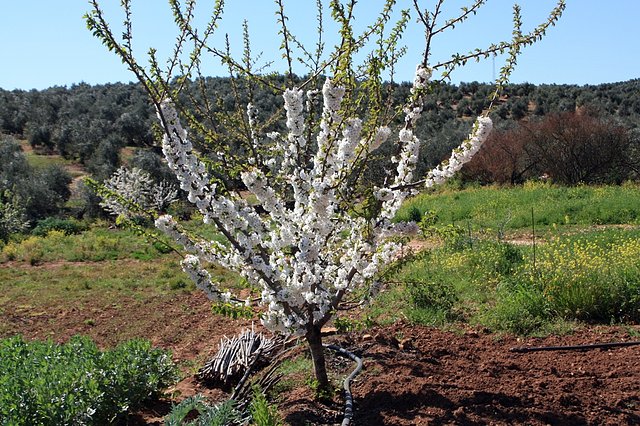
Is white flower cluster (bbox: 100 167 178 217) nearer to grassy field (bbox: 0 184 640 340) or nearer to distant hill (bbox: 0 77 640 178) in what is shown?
grassy field (bbox: 0 184 640 340)

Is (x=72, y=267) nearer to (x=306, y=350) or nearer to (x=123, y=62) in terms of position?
(x=306, y=350)

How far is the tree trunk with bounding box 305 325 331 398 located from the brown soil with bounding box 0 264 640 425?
11 cm

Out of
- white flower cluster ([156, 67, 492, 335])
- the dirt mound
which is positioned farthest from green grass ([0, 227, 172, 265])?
white flower cluster ([156, 67, 492, 335])

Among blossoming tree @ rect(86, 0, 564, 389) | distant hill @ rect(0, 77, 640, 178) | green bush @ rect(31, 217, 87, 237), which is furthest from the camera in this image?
distant hill @ rect(0, 77, 640, 178)

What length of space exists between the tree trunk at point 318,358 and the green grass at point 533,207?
768 cm

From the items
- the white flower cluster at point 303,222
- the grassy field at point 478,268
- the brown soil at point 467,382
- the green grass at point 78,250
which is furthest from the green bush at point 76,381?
the green grass at point 78,250

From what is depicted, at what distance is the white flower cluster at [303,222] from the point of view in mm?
4043

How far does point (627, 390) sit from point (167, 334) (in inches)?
224

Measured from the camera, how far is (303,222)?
4.45 metres

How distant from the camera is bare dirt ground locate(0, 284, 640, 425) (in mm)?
4074

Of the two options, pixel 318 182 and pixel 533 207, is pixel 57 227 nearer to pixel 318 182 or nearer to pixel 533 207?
pixel 533 207

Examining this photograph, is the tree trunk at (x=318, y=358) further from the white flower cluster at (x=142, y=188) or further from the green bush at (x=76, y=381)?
the white flower cluster at (x=142, y=188)

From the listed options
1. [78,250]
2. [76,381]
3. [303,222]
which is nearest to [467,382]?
[303,222]

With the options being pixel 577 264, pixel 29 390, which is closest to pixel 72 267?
pixel 29 390
